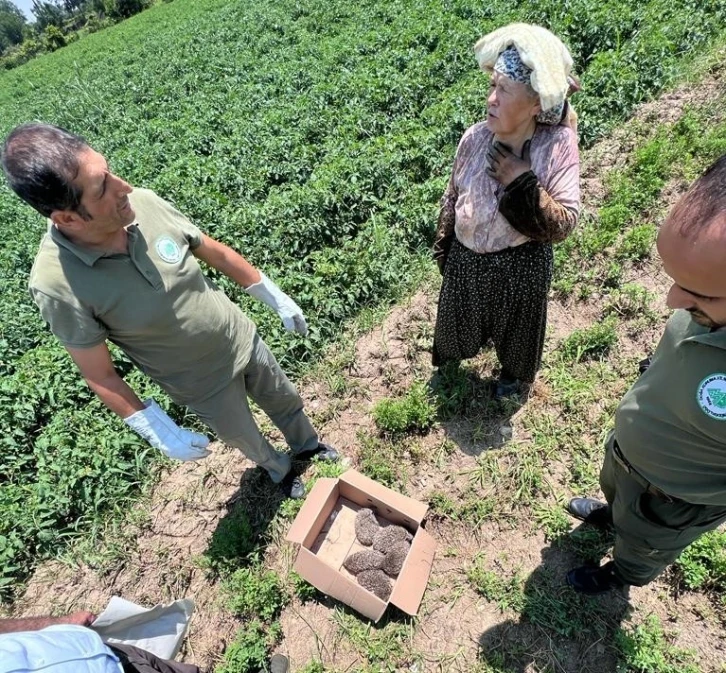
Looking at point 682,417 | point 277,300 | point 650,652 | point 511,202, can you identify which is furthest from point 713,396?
point 277,300

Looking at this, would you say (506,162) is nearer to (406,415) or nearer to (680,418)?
(680,418)

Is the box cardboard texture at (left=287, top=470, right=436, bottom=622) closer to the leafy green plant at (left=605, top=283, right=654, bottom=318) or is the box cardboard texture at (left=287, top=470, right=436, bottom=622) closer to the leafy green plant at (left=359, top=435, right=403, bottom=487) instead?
the leafy green plant at (left=359, top=435, right=403, bottom=487)

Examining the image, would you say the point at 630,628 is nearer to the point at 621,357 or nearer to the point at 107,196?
the point at 621,357

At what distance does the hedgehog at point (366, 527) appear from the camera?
9.32ft

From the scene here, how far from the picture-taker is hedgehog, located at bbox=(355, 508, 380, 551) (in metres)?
2.84

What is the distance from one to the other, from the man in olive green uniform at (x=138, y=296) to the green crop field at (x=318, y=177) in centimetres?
122

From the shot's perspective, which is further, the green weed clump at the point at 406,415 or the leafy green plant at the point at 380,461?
the green weed clump at the point at 406,415

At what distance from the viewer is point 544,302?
9.18ft

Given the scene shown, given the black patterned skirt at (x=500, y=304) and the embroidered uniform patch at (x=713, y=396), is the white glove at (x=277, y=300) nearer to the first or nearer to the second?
the black patterned skirt at (x=500, y=304)

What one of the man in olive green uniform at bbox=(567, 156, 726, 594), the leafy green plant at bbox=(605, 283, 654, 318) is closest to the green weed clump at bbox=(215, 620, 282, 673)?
the man in olive green uniform at bbox=(567, 156, 726, 594)

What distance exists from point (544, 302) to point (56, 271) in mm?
2522

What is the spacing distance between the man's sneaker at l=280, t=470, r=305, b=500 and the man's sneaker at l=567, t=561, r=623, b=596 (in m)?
1.72

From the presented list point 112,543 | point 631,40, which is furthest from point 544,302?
point 631,40

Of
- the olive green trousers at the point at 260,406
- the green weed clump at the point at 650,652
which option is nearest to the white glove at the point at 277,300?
the olive green trousers at the point at 260,406
